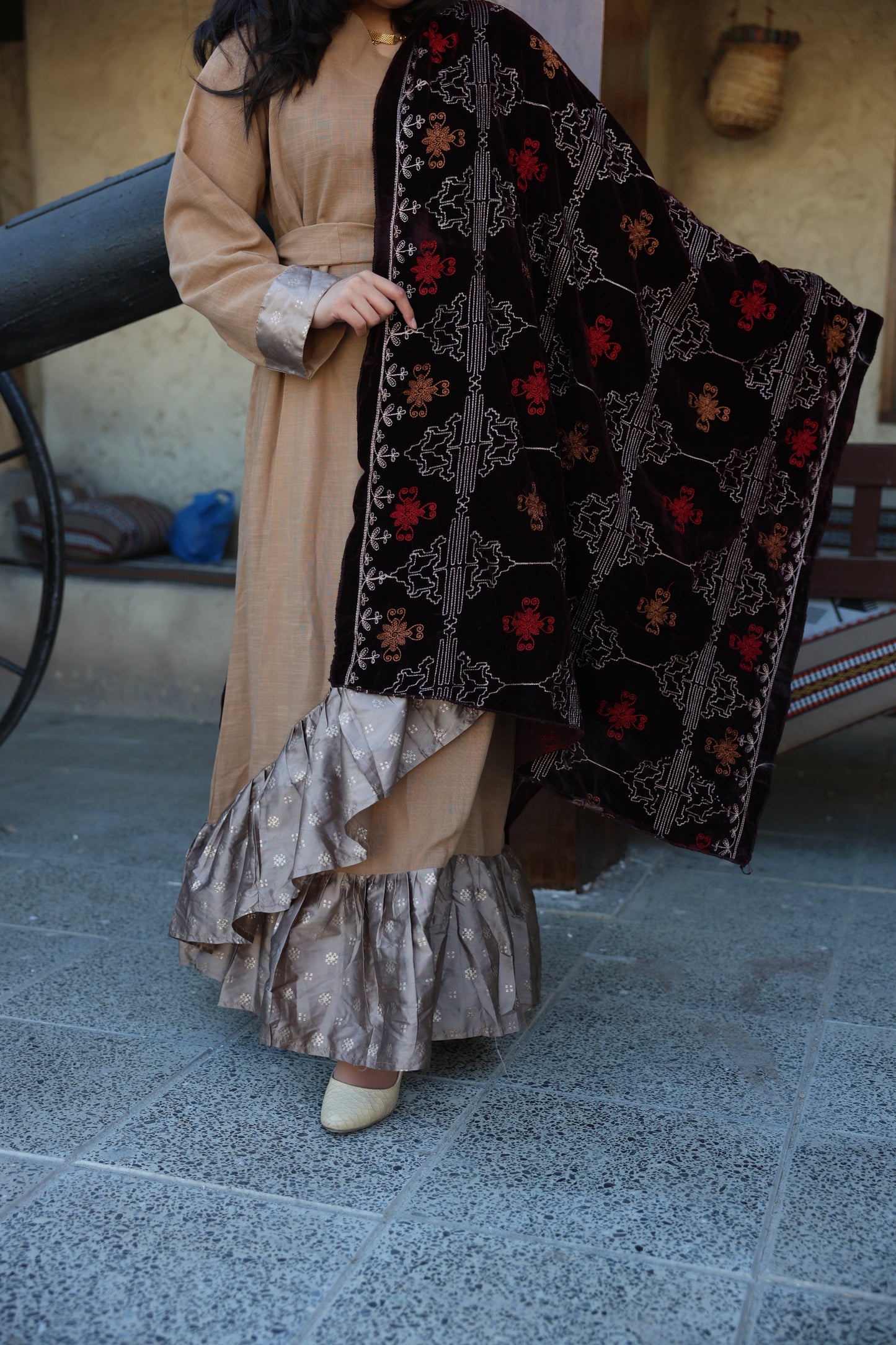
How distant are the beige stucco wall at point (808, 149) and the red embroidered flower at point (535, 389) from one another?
11.2 feet

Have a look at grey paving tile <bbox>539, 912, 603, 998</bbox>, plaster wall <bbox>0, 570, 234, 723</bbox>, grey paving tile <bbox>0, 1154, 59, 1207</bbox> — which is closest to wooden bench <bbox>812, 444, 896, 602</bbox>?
grey paving tile <bbox>539, 912, 603, 998</bbox>

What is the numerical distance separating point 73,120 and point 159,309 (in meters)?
3.04

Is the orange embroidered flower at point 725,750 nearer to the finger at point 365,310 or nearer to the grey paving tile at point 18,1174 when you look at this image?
the finger at point 365,310

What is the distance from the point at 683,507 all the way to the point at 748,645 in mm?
254

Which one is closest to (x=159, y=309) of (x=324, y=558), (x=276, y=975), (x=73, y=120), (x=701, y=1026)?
(x=324, y=558)

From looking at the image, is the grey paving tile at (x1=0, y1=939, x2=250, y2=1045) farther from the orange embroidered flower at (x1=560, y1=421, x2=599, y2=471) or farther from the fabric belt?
the fabric belt

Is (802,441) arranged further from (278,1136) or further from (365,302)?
(278,1136)

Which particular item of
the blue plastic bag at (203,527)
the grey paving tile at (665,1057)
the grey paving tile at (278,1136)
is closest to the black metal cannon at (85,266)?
the grey paving tile at (278,1136)

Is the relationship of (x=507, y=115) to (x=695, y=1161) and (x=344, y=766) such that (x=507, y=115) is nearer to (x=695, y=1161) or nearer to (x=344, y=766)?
(x=344, y=766)

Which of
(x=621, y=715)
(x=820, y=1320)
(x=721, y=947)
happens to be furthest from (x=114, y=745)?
(x=820, y=1320)

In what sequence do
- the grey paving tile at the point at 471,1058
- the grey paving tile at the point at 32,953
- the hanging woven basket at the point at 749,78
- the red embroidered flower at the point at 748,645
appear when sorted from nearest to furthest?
the grey paving tile at the point at 471,1058
the red embroidered flower at the point at 748,645
the grey paving tile at the point at 32,953
the hanging woven basket at the point at 749,78

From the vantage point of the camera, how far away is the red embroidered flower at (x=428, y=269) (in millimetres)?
1711

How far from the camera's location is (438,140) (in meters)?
1.71

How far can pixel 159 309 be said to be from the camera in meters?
2.57
